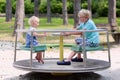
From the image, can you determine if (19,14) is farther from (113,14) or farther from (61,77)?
(61,77)

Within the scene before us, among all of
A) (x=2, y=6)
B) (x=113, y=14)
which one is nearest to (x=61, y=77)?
(x=113, y=14)

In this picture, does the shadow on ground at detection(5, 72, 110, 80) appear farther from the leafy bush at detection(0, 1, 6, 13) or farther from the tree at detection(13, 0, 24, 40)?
the leafy bush at detection(0, 1, 6, 13)

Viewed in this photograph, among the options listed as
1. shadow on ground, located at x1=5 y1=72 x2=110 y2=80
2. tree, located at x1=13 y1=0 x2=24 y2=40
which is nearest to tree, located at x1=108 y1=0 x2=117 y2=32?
tree, located at x1=13 y1=0 x2=24 y2=40

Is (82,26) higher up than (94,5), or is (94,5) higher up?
(94,5)

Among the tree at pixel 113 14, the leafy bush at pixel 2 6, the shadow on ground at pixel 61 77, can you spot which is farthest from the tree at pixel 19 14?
the leafy bush at pixel 2 6

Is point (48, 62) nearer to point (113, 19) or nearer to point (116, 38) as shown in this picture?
point (116, 38)

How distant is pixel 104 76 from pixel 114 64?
2253mm

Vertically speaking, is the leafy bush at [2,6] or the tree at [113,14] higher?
the leafy bush at [2,6]

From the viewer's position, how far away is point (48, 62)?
9094 mm

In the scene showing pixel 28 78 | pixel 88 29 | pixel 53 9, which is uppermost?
pixel 53 9

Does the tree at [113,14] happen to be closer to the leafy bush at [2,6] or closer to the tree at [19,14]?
the tree at [19,14]

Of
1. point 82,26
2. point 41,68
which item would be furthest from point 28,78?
point 82,26

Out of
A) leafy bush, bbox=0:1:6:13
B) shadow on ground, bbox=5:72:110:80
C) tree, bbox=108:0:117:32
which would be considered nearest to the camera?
shadow on ground, bbox=5:72:110:80

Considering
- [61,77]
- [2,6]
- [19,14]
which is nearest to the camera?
[61,77]
